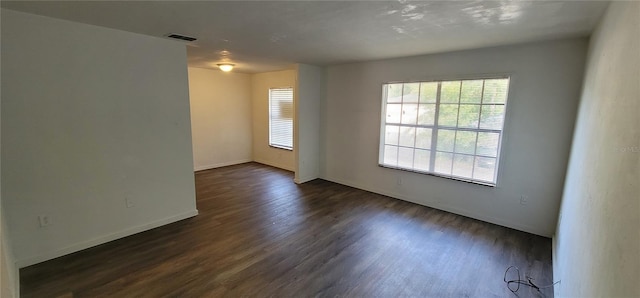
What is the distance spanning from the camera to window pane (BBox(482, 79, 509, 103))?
3.39 m

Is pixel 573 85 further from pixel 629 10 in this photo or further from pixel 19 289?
pixel 19 289

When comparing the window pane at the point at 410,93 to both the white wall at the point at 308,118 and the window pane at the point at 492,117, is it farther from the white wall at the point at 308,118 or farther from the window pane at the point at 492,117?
the white wall at the point at 308,118

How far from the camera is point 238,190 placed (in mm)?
4859

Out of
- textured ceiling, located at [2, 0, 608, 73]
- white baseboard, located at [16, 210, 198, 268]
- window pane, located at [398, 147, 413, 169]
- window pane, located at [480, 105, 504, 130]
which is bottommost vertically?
white baseboard, located at [16, 210, 198, 268]

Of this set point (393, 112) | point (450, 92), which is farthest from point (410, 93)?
point (450, 92)

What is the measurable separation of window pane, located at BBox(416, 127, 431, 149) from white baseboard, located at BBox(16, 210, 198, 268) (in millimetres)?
3530

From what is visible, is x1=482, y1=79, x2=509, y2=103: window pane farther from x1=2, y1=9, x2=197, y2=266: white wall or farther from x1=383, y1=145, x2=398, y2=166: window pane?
x1=2, y1=9, x2=197, y2=266: white wall

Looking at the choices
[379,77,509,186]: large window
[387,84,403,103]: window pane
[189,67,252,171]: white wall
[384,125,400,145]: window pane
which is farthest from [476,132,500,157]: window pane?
[189,67,252,171]: white wall

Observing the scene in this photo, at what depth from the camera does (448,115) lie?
3879mm

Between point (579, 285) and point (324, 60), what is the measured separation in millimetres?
4100

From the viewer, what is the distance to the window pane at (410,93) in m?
4.20

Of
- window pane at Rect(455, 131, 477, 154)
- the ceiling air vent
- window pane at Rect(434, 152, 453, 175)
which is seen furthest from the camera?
window pane at Rect(434, 152, 453, 175)

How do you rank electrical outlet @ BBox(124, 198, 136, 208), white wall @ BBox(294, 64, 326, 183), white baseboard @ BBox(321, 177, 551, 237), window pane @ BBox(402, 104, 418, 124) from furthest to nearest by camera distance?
white wall @ BBox(294, 64, 326, 183), window pane @ BBox(402, 104, 418, 124), white baseboard @ BBox(321, 177, 551, 237), electrical outlet @ BBox(124, 198, 136, 208)

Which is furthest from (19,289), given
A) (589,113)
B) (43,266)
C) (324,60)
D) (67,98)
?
(589,113)
